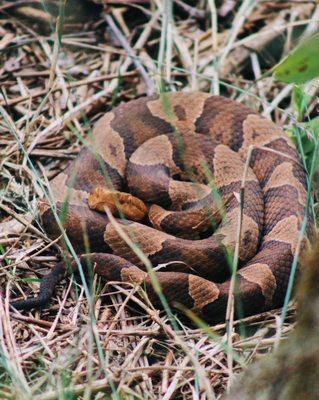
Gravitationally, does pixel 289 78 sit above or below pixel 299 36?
above

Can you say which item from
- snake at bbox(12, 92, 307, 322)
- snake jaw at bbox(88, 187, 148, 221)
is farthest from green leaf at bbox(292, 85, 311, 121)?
snake jaw at bbox(88, 187, 148, 221)

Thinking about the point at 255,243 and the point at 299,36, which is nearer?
the point at 255,243

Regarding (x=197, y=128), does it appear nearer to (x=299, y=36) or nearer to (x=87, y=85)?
(x=87, y=85)

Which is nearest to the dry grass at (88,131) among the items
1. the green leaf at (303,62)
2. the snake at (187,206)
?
the snake at (187,206)

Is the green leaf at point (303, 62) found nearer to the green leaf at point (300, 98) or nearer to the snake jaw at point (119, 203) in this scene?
the snake jaw at point (119, 203)

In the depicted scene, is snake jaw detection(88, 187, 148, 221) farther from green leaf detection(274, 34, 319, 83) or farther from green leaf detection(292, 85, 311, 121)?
green leaf detection(274, 34, 319, 83)

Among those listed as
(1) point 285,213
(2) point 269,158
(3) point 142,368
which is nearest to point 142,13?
(2) point 269,158
